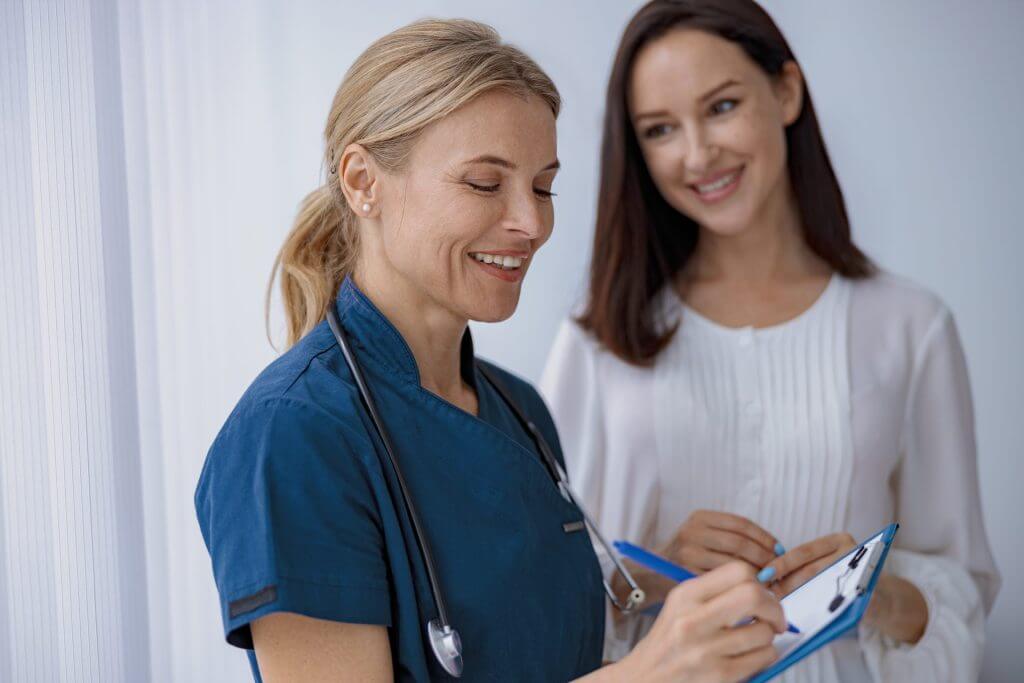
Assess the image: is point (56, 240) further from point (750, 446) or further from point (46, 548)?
point (750, 446)

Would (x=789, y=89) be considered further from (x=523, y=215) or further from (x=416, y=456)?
(x=416, y=456)

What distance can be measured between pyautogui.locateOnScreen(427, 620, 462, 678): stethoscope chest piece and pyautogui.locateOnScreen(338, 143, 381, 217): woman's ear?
455mm

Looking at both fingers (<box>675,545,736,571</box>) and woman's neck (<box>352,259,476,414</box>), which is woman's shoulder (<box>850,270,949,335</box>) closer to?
fingers (<box>675,545,736,571</box>)

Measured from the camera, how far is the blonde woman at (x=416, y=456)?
3.11 ft

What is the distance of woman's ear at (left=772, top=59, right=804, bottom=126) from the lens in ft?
5.74

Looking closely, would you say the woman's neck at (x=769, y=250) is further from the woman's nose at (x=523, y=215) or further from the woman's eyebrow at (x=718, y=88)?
the woman's nose at (x=523, y=215)

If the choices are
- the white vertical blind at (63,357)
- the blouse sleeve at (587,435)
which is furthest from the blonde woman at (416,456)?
the blouse sleeve at (587,435)

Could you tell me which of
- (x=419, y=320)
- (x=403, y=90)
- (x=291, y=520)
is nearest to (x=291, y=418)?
(x=291, y=520)

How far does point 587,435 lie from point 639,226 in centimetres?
38

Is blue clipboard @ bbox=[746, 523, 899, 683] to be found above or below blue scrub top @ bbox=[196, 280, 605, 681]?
below

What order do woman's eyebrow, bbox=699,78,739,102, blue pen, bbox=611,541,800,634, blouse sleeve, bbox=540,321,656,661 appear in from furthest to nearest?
blouse sleeve, bbox=540,321,656,661
woman's eyebrow, bbox=699,78,739,102
blue pen, bbox=611,541,800,634

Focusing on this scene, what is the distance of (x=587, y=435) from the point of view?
1808 millimetres

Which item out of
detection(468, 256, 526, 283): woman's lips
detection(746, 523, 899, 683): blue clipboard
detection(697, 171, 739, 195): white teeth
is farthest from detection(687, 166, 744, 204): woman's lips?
detection(746, 523, 899, 683): blue clipboard

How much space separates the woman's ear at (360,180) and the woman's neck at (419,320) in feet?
0.24
